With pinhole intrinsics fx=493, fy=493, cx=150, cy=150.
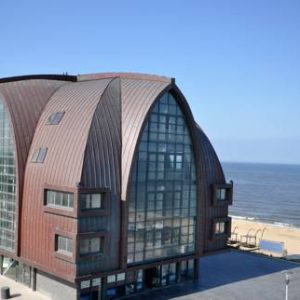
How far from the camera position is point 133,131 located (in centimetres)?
3678

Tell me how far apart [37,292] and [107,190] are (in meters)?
10.4

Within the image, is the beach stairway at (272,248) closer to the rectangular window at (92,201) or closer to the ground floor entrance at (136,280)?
the ground floor entrance at (136,280)

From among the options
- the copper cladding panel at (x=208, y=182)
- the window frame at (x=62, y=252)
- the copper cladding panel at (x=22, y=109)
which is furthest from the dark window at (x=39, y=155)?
the copper cladding panel at (x=208, y=182)

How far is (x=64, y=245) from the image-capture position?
34.6 metres

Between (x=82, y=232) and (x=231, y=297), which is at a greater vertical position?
(x=82, y=232)

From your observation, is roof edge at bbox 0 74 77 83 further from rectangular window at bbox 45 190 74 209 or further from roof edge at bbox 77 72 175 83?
rectangular window at bbox 45 190 74 209

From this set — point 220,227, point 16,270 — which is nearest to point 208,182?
point 220,227

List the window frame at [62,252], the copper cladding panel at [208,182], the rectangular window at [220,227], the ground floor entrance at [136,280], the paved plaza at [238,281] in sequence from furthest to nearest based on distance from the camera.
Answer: the rectangular window at [220,227]
the copper cladding panel at [208,182]
the paved plaza at [238,281]
the ground floor entrance at [136,280]
the window frame at [62,252]

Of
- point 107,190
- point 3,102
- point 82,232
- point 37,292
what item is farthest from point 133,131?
point 37,292

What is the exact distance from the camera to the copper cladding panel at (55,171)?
34.7 metres

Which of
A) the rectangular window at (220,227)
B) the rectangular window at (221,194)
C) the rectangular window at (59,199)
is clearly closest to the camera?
the rectangular window at (59,199)

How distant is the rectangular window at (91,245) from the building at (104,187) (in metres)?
0.07

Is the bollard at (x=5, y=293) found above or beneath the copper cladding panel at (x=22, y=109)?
beneath

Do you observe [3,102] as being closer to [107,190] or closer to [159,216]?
[107,190]
